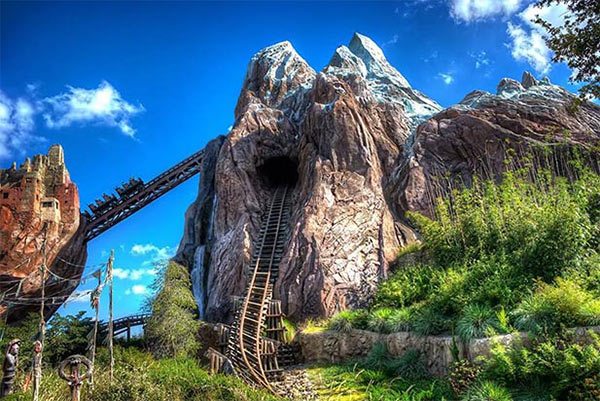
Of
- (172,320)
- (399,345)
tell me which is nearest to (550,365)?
(399,345)

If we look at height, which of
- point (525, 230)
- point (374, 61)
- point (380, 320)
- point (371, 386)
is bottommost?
point (371, 386)

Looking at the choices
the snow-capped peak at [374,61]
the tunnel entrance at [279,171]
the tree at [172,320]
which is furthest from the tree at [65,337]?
the snow-capped peak at [374,61]

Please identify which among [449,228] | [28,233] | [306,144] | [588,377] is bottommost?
[588,377]

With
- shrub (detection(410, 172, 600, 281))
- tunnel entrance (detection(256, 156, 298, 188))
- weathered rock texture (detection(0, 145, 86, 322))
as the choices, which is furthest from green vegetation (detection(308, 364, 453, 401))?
weathered rock texture (detection(0, 145, 86, 322))

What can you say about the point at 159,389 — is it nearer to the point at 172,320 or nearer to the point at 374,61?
the point at 172,320

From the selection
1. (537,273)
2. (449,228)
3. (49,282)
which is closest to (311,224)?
(449,228)

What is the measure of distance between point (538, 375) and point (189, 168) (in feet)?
87.0

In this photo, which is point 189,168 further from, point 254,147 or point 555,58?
point 555,58

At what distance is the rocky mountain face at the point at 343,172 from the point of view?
52.5 ft

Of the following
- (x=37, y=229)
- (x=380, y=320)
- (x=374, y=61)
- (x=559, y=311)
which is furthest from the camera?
(x=374, y=61)

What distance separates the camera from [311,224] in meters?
16.8

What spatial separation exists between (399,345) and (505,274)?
9.42 ft

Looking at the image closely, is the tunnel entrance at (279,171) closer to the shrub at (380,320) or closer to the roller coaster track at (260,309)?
the roller coaster track at (260,309)

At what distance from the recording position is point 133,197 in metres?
28.4
